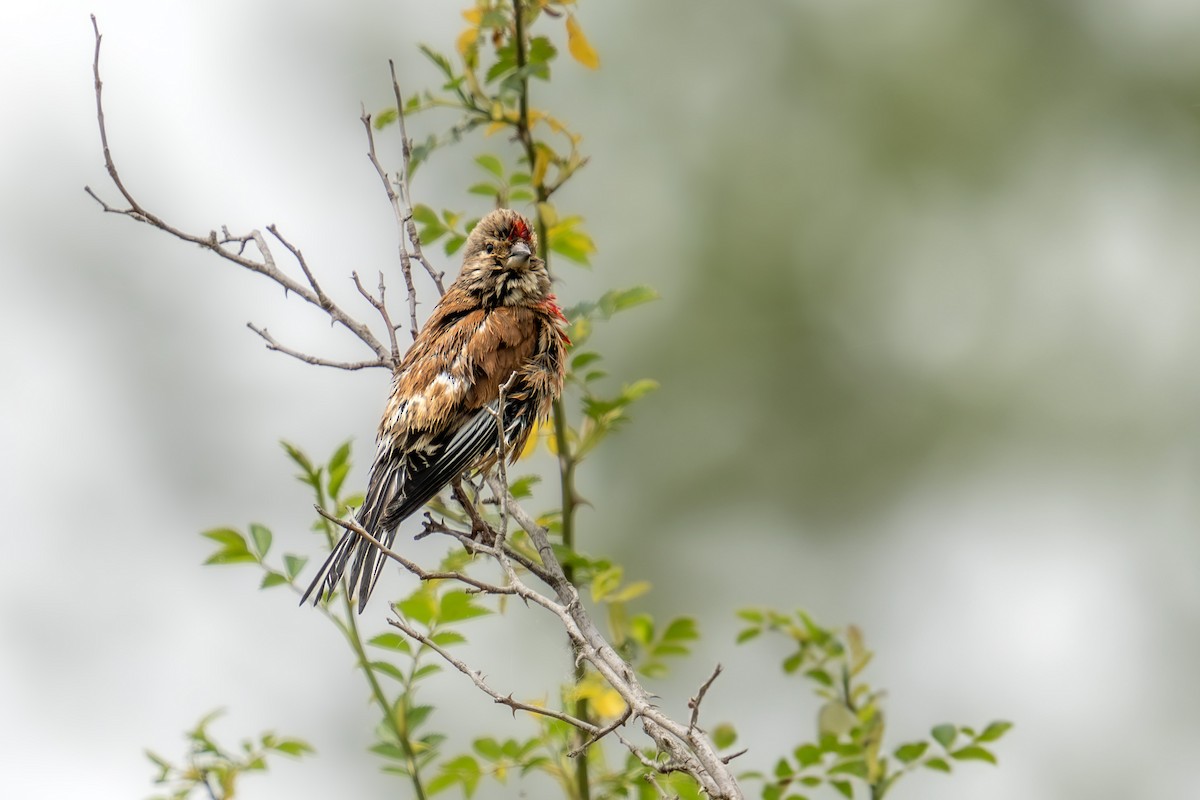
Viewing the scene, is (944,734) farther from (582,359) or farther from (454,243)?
(454,243)

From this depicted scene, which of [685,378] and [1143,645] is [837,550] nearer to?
[685,378]

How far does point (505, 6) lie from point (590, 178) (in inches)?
417

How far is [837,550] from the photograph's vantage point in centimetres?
1324

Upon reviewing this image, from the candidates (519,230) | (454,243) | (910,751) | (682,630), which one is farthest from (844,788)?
(519,230)

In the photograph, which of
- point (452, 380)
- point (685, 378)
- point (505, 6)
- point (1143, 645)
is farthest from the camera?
point (1143, 645)

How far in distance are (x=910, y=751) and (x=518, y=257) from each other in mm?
2381

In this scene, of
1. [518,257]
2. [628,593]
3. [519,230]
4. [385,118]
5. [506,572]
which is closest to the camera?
[506,572]

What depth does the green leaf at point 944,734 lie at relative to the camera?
3139mm

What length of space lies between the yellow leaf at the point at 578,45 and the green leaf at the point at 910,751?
2091mm

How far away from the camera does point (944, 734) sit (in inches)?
124

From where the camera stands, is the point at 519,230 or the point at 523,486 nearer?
the point at 523,486

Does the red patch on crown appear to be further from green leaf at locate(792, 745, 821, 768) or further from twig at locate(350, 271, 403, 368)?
green leaf at locate(792, 745, 821, 768)

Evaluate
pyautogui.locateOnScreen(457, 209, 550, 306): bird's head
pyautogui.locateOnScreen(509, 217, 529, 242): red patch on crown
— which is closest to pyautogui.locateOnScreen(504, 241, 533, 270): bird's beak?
pyautogui.locateOnScreen(457, 209, 550, 306): bird's head

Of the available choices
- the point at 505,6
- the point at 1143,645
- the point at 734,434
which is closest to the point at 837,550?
the point at 734,434
